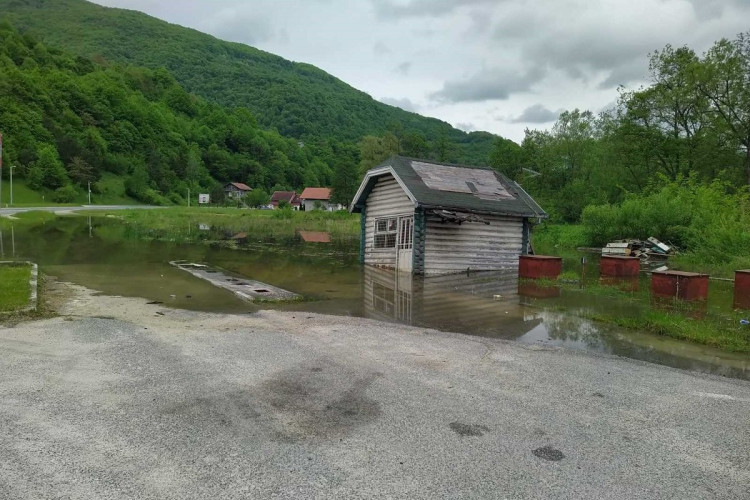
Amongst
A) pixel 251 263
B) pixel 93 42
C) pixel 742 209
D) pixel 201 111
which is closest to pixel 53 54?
pixel 201 111

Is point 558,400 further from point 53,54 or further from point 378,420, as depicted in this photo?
point 53,54

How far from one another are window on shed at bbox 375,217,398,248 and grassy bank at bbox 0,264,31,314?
12027 millimetres

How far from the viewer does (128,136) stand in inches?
4560

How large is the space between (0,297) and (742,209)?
100 feet

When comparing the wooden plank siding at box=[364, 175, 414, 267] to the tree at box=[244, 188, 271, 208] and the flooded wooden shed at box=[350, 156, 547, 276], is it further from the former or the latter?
the tree at box=[244, 188, 271, 208]

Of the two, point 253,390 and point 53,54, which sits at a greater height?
point 53,54

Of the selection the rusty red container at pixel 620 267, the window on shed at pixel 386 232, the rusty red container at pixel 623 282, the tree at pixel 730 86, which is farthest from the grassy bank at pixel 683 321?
the tree at pixel 730 86

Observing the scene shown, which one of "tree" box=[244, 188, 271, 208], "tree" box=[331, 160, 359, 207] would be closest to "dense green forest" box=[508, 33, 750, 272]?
"tree" box=[331, 160, 359, 207]

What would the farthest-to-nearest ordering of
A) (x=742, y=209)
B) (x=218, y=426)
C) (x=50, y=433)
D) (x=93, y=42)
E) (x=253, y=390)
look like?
(x=93, y=42) < (x=742, y=209) < (x=253, y=390) < (x=218, y=426) < (x=50, y=433)

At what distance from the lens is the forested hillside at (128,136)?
296 ft

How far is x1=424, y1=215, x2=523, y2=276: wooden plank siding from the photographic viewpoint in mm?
18781

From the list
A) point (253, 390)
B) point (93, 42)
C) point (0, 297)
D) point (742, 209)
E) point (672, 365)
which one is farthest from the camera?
point (93, 42)

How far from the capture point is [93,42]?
17662 cm

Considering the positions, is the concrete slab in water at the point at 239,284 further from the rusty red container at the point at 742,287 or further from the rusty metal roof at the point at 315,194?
the rusty metal roof at the point at 315,194
